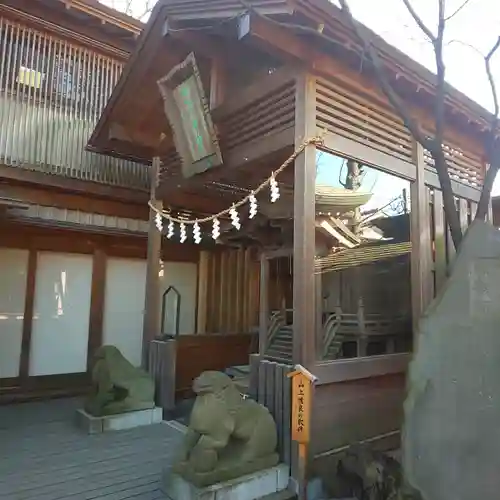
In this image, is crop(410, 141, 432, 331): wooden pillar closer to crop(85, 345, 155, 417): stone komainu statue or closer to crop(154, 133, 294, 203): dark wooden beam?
crop(154, 133, 294, 203): dark wooden beam

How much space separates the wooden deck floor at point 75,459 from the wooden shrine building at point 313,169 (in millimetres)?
1440

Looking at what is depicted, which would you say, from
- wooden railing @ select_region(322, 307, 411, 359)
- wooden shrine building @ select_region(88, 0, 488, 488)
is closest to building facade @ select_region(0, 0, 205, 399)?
wooden shrine building @ select_region(88, 0, 488, 488)

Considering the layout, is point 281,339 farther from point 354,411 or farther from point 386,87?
point 386,87

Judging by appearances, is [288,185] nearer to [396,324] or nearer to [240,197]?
[240,197]

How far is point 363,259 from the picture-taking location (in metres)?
6.52

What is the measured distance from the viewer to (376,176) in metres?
5.63

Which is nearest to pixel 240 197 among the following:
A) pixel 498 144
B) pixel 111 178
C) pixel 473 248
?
pixel 111 178

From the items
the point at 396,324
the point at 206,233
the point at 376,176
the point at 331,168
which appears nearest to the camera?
the point at 331,168

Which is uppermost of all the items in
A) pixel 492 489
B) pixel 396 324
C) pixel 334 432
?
pixel 396 324

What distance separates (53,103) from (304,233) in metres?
5.68

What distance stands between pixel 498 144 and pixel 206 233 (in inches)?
214

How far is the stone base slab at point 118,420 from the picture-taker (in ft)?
17.9

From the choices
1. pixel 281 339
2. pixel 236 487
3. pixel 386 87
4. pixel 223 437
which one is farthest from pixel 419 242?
pixel 236 487

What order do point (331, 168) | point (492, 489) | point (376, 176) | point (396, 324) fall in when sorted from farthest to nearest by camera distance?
point (396, 324) < point (376, 176) < point (331, 168) < point (492, 489)
